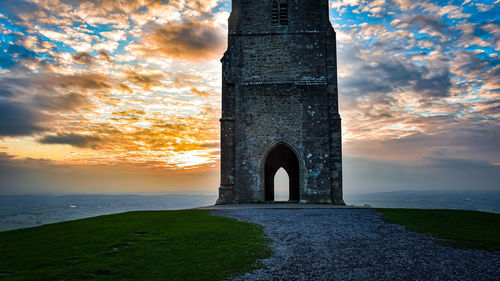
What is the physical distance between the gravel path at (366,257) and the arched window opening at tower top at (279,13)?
15.1 meters

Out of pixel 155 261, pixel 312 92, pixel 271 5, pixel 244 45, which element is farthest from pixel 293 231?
pixel 271 5

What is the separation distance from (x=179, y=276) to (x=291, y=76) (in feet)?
54.7

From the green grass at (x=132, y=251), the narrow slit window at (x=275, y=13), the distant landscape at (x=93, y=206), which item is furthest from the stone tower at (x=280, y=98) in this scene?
the green grass at (x=132, y=251)

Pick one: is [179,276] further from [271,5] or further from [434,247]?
[271,5]

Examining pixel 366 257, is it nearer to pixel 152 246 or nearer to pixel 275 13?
pixel 152 246

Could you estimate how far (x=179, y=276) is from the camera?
20.1 ft

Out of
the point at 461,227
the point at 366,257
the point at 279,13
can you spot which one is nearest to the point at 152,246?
the point at 366,257

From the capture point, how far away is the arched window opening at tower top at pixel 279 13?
21.7m

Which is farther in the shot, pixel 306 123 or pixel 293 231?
pixel 306 123

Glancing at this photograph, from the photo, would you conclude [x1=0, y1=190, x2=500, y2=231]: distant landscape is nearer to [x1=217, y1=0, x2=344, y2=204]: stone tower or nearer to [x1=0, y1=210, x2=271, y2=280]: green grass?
[x1=217, y1=0, x2=344, y2=204]: stone tower

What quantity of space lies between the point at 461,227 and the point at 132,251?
9550mm

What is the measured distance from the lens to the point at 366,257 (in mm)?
7000

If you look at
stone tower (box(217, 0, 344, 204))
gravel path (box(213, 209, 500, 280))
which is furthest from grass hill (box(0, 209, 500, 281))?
stone tower (box(217, 0, 344, 204))

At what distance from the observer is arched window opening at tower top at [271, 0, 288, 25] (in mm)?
21688
